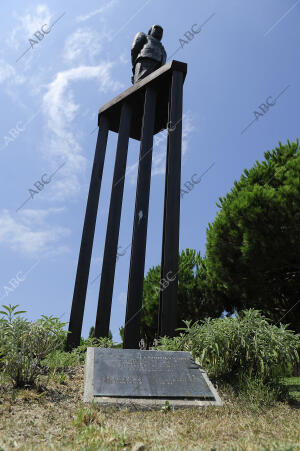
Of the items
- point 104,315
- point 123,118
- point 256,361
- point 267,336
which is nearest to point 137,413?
point 256,361

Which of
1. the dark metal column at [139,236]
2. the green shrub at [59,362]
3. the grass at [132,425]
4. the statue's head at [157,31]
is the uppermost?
the statue's head at [157,31]

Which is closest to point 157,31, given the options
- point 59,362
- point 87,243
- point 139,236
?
point 139,236

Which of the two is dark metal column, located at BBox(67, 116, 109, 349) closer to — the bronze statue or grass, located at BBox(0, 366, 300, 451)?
the bronze statue

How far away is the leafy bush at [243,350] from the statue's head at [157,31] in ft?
33.8

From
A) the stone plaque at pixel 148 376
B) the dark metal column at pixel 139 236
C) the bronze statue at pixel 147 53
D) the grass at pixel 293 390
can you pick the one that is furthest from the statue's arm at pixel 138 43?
the grass at pixel 293 390

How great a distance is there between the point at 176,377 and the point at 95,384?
1198 millimetres

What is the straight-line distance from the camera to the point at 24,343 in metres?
5.00

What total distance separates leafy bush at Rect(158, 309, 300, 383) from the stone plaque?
40 cm

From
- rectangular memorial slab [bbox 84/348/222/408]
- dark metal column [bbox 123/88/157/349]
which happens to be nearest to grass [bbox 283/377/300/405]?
rectangular memorial slab [bbox 84/348/222/408]

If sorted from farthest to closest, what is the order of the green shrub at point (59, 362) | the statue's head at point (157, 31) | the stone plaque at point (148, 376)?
the statue's head at point (157, 31)
the green shrub at point (59, 362)
the stone plaque at point (148, 376)

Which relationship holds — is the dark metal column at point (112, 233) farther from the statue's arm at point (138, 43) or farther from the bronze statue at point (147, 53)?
the statue's arm at point (138, 43)

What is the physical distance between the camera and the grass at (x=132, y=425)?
294 cm

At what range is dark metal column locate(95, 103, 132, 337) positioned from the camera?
30.5ft

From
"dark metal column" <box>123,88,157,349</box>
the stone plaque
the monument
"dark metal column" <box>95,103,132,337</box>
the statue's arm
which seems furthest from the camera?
the statue's arm
